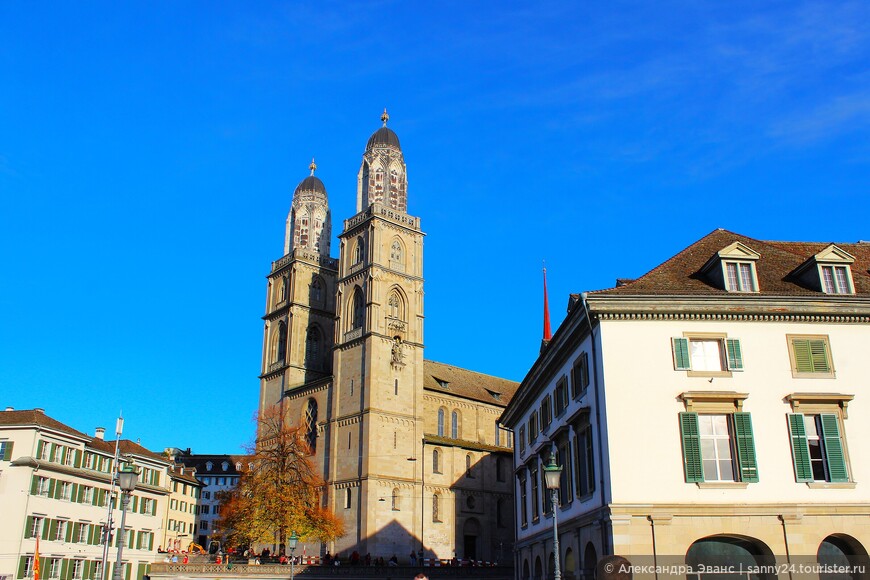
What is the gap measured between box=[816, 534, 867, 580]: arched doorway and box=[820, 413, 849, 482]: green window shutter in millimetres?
1721

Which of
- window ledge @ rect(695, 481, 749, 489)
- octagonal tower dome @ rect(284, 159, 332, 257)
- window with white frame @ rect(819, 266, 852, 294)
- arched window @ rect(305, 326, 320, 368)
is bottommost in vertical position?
window ledge @ rect(695, 481, 749, 489)

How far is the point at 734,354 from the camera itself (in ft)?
85.4

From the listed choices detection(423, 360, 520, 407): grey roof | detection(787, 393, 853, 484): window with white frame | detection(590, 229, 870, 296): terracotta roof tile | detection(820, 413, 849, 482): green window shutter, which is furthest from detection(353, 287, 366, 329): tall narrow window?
detection(820, 413, 849, 482): green window shutter

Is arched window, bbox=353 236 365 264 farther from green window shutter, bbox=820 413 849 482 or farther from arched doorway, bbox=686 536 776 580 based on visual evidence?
arched doorway, bbox=686 536 776 580

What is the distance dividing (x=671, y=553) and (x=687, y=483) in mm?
2039

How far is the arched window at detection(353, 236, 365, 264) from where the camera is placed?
79062 mm

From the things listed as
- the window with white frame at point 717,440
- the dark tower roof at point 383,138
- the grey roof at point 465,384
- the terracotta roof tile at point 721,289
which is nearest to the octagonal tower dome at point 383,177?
the dark tower roof at point 383,138

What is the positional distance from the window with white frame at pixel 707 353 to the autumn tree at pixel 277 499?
1599 inches

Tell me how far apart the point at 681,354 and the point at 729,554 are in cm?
598

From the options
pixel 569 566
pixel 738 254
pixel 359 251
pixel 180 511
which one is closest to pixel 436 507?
pixel 359 251

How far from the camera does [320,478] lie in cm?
7269

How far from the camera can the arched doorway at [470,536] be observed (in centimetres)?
7656

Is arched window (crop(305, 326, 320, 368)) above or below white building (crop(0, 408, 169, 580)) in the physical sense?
above

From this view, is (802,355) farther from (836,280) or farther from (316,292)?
(316,292)
